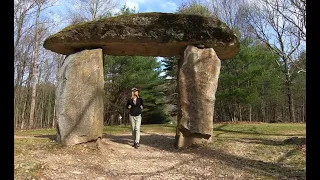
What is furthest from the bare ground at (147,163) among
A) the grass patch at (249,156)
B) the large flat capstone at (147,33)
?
the large flat capstone at (147,33)

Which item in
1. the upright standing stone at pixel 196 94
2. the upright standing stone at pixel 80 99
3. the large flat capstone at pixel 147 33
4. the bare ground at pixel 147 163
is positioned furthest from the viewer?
the upright standing stone at pixel 196 94

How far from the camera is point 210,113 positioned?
8.38m

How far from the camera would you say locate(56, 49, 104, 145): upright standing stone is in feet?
26.5

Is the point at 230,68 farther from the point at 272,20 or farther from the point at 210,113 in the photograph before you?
the point at 210,113

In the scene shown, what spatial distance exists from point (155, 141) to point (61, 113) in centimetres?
343

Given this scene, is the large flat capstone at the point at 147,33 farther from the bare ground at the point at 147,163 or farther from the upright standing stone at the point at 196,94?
the bare ground at the point at 147,163


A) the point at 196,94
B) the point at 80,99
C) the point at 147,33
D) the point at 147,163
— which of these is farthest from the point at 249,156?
the point at 80,99

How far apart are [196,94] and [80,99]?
3.25 m

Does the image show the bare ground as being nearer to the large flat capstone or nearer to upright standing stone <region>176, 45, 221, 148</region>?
upright standing stone <region>176, 45, 221, 148</region>

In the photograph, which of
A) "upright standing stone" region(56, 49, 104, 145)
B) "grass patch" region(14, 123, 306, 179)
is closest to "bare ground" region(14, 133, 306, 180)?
"grass patch" region(14, 123, 306, 179)

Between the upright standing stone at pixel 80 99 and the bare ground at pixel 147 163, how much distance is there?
37 cm

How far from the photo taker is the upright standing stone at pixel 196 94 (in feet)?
27.4
